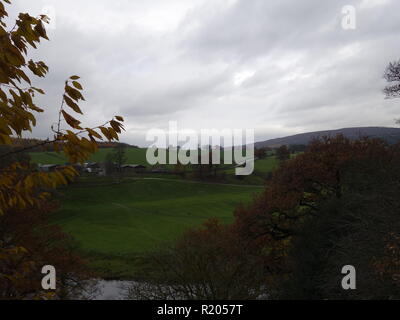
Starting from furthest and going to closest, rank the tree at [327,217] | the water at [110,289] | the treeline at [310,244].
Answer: the water at [110,289]
the tree at [327,217]
the treeline at [310,244]

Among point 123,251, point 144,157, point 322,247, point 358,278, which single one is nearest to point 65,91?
point 358,278

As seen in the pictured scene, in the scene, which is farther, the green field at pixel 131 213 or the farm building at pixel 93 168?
the farm building at pixel 93 168

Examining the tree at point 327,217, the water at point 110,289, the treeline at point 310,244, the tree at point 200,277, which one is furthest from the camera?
the water at point 110,289

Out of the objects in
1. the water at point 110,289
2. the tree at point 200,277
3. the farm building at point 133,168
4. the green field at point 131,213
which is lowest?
the water at point 110,289

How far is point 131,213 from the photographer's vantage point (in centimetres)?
5788

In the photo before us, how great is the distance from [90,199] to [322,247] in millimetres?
61262

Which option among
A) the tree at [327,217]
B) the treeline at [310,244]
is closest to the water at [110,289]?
the treeline at [310,244]

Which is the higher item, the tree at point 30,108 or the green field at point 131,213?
the tree at point 30,108

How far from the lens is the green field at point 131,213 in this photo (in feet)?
124

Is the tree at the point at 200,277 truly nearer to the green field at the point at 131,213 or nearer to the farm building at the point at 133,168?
the green field at the point at 131,213

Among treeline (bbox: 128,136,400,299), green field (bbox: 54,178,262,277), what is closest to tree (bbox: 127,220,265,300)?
treeline (bbox: 128,136,400,299)

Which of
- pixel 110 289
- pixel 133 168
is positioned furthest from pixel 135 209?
pixel 133 168

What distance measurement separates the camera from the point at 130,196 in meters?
74.6

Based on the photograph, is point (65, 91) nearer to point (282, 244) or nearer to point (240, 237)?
point (240, 237)
